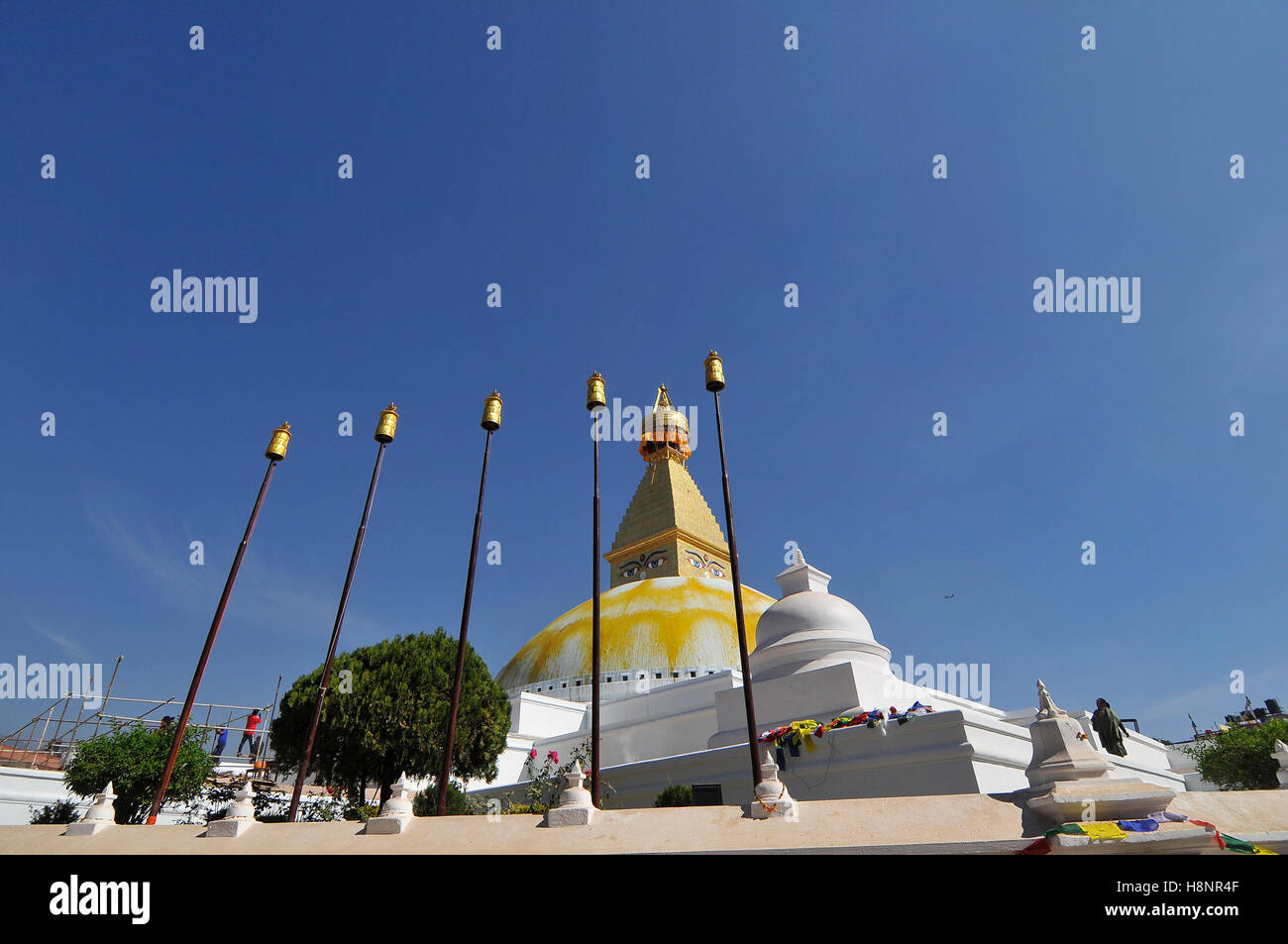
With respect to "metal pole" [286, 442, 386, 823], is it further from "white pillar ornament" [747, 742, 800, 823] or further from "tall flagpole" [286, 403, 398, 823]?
"white pillar ornament" [747, 742, 800, 823]

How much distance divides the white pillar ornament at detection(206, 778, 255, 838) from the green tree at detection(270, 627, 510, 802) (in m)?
6.72

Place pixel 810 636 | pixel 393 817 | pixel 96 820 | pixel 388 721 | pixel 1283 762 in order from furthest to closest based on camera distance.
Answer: pixel 810 636, pixel 388 721, pixel 96 820, pixel 1283 762, pixel 393 817

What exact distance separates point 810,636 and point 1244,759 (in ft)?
43.1

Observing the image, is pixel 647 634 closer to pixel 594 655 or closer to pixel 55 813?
pixel 594 655

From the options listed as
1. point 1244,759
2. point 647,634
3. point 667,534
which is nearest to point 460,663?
point 647,634

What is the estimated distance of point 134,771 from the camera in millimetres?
16625

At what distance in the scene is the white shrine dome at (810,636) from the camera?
712 inches

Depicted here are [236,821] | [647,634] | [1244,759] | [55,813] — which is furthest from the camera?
[647,634]

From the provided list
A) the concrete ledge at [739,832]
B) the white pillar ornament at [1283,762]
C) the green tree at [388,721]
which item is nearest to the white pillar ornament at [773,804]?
the concrete ledge at [739,832]

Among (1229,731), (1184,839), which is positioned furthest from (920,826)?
(1229,731)

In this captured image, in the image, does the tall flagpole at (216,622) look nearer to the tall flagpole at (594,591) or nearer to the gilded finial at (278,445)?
the gilded finial at (278,445)
